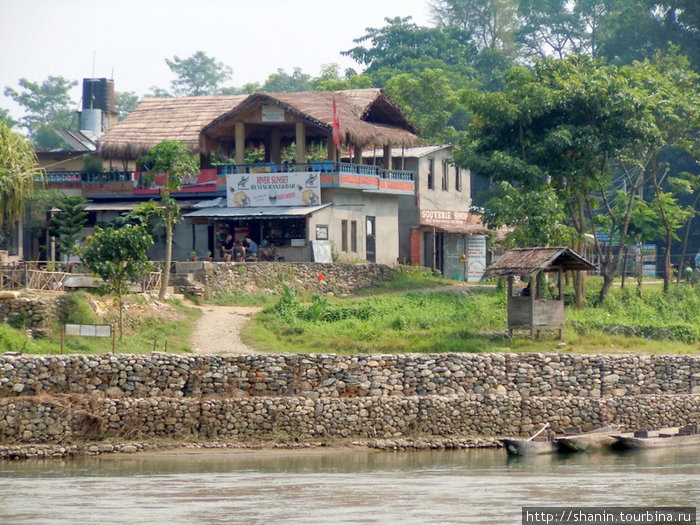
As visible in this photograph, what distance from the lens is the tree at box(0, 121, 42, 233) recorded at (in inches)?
1313

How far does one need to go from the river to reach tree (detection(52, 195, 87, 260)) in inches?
693

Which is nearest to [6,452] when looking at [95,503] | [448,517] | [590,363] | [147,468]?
[147,468]

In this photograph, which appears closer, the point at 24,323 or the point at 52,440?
the point at 52,440

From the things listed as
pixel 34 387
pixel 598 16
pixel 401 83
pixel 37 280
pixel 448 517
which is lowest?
pixel 448 517

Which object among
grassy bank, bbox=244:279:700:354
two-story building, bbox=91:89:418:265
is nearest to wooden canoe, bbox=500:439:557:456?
grassy bank, bbox=244:279:700:354

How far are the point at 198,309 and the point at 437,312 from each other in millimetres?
6398

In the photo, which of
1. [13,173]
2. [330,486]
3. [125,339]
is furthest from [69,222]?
[330,486]

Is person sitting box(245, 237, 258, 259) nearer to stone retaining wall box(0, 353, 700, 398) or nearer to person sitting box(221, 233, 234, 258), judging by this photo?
person sitting box(221, 233, 234, 258)

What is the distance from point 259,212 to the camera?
37125 millimetres

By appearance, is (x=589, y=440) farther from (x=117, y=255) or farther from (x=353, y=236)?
(x=353, y=236)

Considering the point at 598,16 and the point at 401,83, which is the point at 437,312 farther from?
the point at 598,16

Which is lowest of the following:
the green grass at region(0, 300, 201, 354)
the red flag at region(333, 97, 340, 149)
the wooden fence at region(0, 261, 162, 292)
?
the green grass at region(0, 300, 201, 354)

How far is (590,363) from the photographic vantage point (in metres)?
24.9

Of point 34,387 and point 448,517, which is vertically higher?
point 34,387
